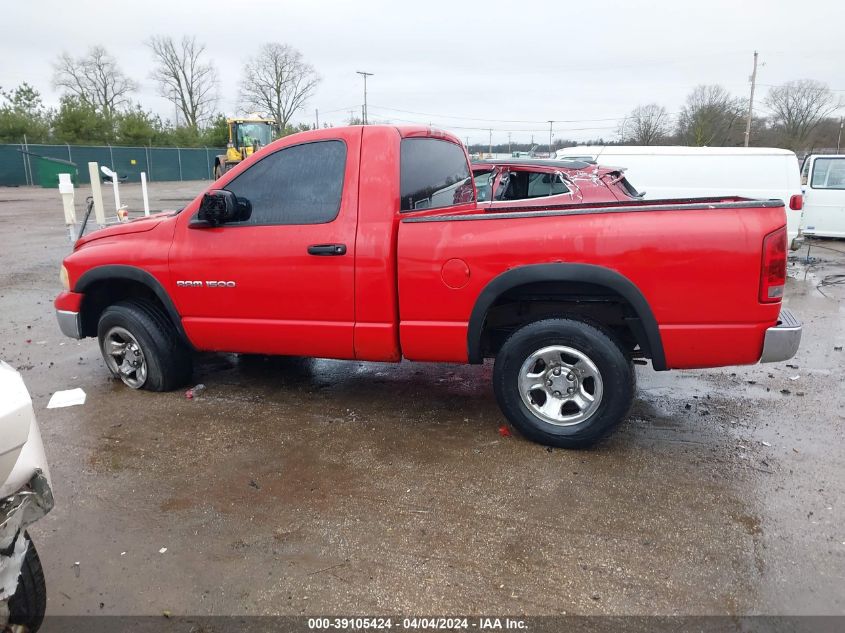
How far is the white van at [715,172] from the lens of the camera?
34.3 feet

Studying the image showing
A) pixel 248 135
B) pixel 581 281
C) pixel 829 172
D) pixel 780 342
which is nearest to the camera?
pixel 780 342

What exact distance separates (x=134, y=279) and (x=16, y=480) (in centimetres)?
294

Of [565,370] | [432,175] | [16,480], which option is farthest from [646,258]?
[16,480]

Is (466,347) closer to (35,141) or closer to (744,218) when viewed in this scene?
(744,218)

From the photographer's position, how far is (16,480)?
1976 mm

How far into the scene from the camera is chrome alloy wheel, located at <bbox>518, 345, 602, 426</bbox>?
12.5ft

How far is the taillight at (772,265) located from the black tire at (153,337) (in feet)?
13.4

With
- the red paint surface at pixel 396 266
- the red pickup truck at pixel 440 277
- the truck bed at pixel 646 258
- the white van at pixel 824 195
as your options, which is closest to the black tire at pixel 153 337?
the red pickup truck at pixel 440 277

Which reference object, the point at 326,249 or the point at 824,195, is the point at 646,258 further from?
the point at 824,195

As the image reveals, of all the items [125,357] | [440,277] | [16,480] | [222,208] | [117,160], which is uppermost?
[117,160]

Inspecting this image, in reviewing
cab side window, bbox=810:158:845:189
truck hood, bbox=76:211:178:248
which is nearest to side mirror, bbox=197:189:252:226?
truck hood, bbox=76:211:178:248

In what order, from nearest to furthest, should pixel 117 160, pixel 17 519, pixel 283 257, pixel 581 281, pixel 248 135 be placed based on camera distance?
pixel 17 519
pixel 581 281
pixel 283 257
pixel 248 135
pixel 117 160

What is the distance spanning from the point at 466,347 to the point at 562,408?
2.34ft

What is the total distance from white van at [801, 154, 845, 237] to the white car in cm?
1511
